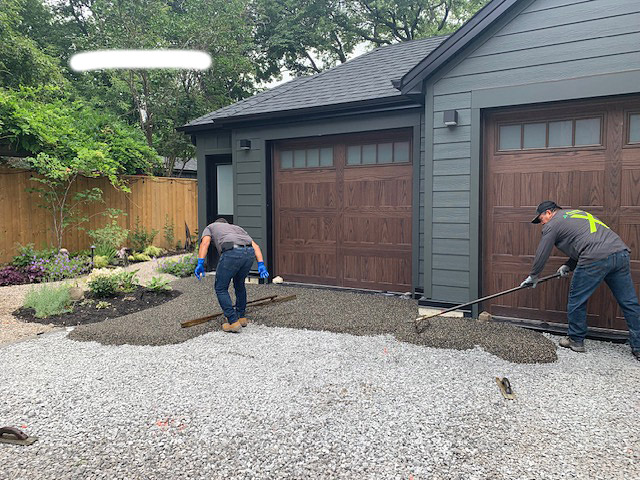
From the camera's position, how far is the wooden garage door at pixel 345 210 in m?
6.79

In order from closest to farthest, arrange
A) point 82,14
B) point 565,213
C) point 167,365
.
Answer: point 167,365 < point 565,213 < point 82,14

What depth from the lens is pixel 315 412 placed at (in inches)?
123

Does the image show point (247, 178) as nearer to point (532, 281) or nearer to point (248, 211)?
point (248, 211)

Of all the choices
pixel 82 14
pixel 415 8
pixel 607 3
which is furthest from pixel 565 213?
pixel 82 14

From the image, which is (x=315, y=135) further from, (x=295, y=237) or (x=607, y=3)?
(x=607, y=3)

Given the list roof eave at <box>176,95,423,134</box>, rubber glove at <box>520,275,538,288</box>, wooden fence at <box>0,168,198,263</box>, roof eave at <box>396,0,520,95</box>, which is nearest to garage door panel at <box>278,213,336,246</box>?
roof eave at <box>176,95,423,134</box>

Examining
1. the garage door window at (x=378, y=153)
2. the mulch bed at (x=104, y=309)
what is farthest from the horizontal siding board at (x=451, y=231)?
the mulch bed at (x=104, y=309)

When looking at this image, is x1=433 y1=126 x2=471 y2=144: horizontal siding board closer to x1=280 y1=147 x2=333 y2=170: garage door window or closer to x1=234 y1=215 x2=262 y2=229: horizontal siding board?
x1=280 y1=147 x2=333 y2=170: garage door window

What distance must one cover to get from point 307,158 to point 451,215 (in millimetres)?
3043

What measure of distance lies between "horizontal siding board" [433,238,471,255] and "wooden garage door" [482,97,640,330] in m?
0.25

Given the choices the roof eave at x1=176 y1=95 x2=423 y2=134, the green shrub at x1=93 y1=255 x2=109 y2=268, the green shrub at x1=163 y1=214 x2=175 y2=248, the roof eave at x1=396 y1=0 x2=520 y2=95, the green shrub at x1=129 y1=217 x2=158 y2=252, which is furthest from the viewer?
the green shrub at x1=163 y1=214 x2=175 y2=248

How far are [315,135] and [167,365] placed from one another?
4454 millimetres

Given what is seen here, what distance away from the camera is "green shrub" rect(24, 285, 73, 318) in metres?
5.83

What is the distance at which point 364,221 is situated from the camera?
23.2ft
